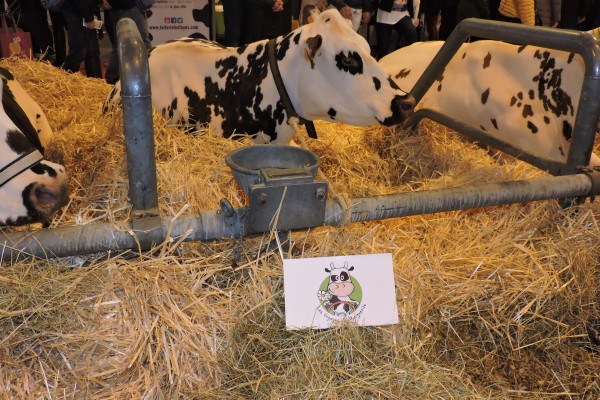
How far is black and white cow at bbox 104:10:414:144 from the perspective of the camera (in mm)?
2758

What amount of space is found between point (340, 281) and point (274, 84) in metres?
1.62

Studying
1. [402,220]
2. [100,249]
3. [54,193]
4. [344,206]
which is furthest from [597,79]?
[54,193]

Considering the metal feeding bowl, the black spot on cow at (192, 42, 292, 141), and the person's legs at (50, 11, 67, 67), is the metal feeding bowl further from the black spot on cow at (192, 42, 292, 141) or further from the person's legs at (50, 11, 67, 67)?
the person's legs at (50, 11, 67, 67)

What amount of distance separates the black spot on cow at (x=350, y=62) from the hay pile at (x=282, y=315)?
2.93 feet

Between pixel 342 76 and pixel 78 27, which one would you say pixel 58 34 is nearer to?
pixel 78 27

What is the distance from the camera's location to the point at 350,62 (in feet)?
8.99

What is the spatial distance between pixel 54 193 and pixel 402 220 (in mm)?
1152

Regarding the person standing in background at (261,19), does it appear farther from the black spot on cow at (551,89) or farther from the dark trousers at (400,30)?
the black spot on cow at (551,89)

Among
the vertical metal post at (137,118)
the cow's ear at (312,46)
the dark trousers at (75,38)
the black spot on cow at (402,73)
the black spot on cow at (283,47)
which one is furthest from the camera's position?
the dark trousers at (75,38)

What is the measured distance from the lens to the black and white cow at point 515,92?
2.92 meters

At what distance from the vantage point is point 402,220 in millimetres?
2045

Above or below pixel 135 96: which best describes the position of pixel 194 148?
below

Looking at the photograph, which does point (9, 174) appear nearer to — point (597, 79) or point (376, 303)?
point (376, 303)

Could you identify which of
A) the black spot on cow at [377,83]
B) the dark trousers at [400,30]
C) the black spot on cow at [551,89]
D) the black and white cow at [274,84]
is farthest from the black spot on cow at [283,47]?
the dark trousers at [400,30]
